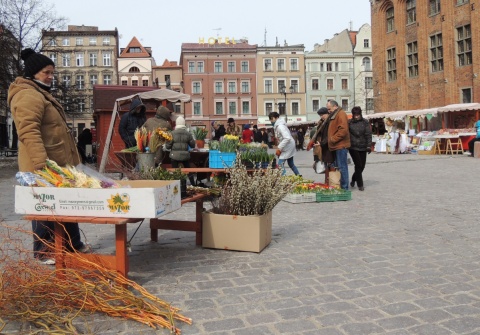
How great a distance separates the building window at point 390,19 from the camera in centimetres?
4000

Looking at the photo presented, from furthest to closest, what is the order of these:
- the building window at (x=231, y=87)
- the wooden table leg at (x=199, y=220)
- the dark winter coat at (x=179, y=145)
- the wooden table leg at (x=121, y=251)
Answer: the building window at (x=231, y=87) < the dark winter coat at (x=179, y=145) < the wooden table leg at (x=199, y=220) < the wooden table leg at (x=121, y=251)

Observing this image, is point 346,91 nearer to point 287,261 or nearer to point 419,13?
point 419,13

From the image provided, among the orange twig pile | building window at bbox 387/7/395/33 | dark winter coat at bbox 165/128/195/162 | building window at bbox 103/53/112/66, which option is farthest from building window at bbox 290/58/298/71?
the orange twig pile

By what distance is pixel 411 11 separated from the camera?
38.2 m

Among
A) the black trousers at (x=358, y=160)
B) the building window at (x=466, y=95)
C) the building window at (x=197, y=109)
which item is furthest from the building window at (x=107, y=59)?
the black trousers at (x=358, y=160)

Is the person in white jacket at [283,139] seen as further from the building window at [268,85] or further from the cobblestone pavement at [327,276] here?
the building window at [268,85]

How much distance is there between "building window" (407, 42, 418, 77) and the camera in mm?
37906

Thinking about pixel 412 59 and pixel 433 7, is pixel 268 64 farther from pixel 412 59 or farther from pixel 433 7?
pixel 433 7

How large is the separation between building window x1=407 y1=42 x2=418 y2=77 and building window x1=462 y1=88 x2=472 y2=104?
4.83m

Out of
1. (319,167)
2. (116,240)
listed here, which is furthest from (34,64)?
(319,167)

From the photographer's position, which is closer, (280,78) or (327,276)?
(327,276)

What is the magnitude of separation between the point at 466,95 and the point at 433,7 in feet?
23.1

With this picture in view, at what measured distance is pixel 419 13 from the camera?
121 ft

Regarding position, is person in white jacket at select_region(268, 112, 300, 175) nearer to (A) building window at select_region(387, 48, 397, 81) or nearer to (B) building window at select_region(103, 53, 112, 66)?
(A) building window at select_region(387, 48, 397, 81)
